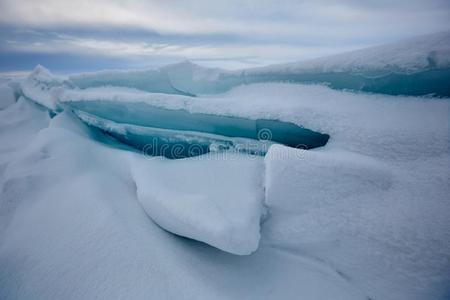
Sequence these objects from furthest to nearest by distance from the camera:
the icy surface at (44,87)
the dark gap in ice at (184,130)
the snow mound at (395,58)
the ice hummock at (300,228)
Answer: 1. the icy surface at (44,87)
2. the dark gap in ice at (184,130)
3. the snow mound at (395,58)
4. the ice hummock at (300,228)

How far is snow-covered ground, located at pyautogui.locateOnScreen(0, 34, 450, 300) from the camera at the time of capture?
1.07 m

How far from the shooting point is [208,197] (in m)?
1.35

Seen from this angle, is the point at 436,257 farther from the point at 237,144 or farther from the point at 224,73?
the point at 224,73

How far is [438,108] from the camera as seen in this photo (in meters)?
1.24

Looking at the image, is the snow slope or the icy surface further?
the icy surface

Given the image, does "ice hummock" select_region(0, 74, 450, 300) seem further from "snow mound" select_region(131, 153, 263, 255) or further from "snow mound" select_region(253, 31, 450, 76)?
"snow mound" select_region(253, 31, 450, 76)

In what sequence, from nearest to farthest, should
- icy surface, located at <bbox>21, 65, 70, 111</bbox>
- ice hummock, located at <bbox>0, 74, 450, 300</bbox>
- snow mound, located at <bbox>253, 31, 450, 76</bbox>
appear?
ice hummock, located at <bbox>0, 74, 450, 300</bbox>
snow mound, located at <bbox>253, 31, 450, 76</bbox>
icy surface, located at <bbox>21, 65, 70, 111</bbox>

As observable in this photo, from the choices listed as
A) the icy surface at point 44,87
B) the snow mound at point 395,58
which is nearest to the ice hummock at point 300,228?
the snow mound at point 395,58

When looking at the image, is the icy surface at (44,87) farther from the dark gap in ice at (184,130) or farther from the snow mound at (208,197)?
the snow mound at (208,197)

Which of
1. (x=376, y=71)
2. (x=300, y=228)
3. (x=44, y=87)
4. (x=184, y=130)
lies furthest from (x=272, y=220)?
(x=44, y=87)

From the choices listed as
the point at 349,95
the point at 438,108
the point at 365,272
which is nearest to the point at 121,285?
the point at 365,272

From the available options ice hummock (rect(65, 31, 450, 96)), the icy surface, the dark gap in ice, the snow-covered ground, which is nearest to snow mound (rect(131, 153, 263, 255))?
the snow-covered ground

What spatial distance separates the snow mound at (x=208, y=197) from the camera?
3.73 ft

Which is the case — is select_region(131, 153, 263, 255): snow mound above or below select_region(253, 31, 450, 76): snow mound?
below
